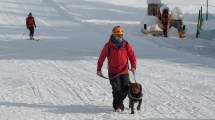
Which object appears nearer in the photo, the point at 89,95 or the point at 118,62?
the point at 118,62

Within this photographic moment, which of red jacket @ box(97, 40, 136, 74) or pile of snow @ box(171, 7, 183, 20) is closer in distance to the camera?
red jacket @ box(97, 40, 136, 74)

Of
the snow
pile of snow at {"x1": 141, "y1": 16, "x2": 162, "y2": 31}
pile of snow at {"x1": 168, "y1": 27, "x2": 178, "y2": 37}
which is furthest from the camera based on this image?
pile of snow at {"x1": 141, "y1": 16, "x2": 162, "y2": 31}

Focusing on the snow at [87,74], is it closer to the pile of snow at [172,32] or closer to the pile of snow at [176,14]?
the pile of snow at [172,32]

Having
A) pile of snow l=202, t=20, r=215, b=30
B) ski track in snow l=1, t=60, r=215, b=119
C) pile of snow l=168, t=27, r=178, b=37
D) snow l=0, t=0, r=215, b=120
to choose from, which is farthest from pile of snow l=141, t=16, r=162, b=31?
ski track in snow l=1, t=60, r=215, b=119

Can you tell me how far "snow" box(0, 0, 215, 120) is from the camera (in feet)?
28.4

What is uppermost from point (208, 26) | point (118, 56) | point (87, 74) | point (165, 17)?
point (118, 56)

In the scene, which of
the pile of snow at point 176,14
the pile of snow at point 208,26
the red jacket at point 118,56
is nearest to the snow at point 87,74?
the pile of snow at point 208,26

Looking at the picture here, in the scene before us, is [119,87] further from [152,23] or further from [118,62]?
[152,23]

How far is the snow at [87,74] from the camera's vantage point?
8656mm

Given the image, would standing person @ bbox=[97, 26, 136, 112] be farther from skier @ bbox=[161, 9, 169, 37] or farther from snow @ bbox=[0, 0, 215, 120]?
skier @ bbox=[161, 9, 169, 37]

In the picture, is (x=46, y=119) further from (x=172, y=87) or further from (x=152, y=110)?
(x=172, y=87)

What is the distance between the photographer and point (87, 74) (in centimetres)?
1326

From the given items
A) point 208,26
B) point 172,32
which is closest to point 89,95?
point 208,26

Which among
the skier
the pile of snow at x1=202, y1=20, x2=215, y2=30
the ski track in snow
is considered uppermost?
the skier
